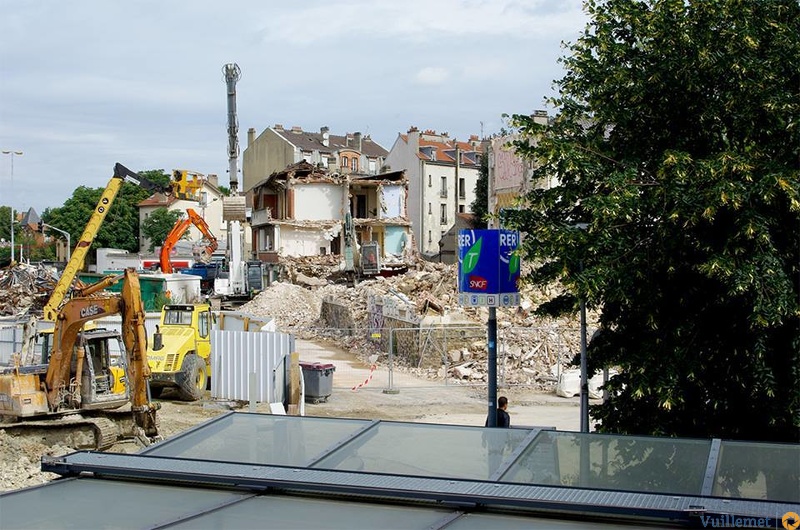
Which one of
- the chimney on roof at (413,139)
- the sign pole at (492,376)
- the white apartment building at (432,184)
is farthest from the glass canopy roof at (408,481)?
the chimney on roof at (413,139)

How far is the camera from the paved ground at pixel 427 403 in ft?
74.9

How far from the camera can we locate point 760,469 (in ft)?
19.9

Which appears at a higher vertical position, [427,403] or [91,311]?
[91,311]

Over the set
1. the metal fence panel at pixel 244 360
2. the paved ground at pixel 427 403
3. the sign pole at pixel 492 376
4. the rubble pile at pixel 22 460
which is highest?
the sign pole at pixel 492 376

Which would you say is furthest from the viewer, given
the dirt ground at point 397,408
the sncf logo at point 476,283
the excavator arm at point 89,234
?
the excavator arm at point 89,234

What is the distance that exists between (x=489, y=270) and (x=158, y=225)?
91.5 m

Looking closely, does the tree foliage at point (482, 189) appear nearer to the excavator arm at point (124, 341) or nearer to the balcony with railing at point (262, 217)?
the balcony with railing at point (262, 217)

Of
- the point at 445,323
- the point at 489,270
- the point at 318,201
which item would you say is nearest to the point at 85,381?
the point at 489,270

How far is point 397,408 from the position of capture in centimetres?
2444

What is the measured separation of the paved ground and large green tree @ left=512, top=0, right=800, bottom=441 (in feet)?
34.7

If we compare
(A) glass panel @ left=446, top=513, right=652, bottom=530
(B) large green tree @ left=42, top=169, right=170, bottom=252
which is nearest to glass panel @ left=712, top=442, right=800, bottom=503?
(A) glass panel @ left=446, top=513, right=652, bottom=530

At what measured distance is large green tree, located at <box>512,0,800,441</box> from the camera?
31.7ft

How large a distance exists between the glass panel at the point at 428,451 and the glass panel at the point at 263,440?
0.21 metres

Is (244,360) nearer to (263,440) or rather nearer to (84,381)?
(84,381)
